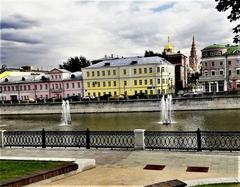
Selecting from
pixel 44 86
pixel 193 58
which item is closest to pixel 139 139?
pixel 44 86

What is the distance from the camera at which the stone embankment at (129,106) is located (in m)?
50.4

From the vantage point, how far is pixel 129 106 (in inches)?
2156

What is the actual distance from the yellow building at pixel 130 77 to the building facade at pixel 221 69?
8.48m

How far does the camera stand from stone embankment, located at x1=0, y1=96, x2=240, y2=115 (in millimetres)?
50412

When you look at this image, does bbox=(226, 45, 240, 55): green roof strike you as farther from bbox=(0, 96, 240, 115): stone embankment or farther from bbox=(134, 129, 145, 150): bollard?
bbox=(134, 129, 145, 150): bollard

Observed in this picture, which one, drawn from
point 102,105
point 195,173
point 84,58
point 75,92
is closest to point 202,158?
point 195,173

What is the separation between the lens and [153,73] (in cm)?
6875

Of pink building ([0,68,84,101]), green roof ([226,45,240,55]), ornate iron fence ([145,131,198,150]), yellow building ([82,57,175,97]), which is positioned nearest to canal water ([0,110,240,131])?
ornate iron fence ([145,131,198,150])

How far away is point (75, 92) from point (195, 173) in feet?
222

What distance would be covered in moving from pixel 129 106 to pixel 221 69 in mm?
26306

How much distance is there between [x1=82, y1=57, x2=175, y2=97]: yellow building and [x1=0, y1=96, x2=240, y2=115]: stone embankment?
15.3 metres

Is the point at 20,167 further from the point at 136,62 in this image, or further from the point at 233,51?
the point at 233,51

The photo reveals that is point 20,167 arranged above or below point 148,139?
below

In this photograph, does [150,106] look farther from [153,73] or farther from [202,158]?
[202,158]
